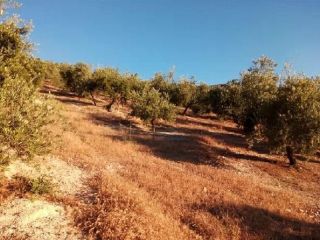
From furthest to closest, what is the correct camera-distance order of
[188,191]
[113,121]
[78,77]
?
[78,77] → [113,121] → [188,191]

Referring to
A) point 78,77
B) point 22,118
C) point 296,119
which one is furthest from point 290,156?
point 78,77

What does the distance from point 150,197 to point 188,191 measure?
318cm

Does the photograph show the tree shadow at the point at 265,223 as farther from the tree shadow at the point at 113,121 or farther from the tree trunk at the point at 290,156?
the tree shadow at the point at 113,121

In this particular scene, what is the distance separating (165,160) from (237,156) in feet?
33.6

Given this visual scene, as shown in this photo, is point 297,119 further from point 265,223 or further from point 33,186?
point 33,186

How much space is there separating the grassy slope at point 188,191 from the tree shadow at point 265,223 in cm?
5

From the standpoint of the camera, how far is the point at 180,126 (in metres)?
55.8

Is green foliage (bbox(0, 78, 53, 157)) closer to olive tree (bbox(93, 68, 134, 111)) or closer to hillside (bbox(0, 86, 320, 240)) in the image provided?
hillside (bbox(0, 86, 320, 240))

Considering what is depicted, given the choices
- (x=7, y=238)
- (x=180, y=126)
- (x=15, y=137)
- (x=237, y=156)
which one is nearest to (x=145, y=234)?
(x=7, y=238)

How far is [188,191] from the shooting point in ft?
67.9

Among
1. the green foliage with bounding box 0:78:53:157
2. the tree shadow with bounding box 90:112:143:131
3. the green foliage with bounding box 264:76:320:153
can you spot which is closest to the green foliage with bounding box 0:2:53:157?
the green foliage with bounding box 0:78:53:157

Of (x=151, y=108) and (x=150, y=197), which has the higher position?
(x=151, y=108)

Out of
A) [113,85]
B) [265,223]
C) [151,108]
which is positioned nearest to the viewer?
[265,223]

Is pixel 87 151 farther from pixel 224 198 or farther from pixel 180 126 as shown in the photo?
pixel 180 126
